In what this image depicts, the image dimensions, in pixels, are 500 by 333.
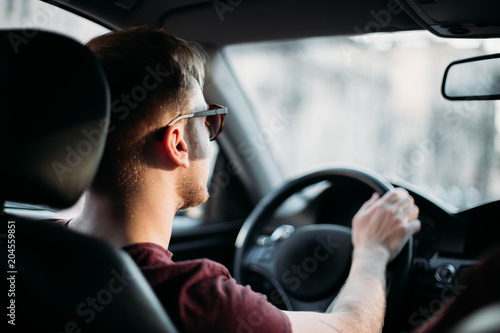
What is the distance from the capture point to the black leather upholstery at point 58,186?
1.22 m

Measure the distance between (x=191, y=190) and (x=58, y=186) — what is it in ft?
1.55

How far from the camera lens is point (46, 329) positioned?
47.7 inches

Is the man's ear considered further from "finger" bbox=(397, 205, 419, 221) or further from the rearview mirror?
the rearview mirror

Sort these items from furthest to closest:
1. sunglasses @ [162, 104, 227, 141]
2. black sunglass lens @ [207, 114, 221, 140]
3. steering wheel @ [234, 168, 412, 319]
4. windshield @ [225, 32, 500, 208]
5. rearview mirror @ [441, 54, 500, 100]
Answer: windshield @ [225, 32, 500, 208] → steering wheel @ [234, 168, 412, 319] → rearview mirror @ [441, 54, 500, 100] → black sunglass lens @ [207, 114, 221, 140] → sunglasses @ [162, 104, 227, 141]

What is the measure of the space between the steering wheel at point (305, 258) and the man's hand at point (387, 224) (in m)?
0.09

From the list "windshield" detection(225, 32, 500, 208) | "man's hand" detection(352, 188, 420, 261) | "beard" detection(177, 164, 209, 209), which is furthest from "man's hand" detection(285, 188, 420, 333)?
"windshield" detection(225, 32, 500, 208)

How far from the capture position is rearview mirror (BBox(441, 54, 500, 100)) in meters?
2.13

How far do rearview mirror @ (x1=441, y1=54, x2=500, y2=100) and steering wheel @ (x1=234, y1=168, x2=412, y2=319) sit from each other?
0.46m

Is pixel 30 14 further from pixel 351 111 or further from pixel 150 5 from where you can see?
pixel 351 111

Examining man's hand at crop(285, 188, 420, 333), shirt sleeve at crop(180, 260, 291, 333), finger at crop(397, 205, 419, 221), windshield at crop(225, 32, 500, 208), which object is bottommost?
windshield at crop(225, 32, 500, 208)

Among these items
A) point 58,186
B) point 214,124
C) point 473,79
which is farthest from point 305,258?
point 58,186

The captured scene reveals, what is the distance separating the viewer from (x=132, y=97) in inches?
59.4

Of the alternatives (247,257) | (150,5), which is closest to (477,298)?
(247,257)

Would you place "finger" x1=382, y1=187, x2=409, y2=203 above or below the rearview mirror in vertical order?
below
